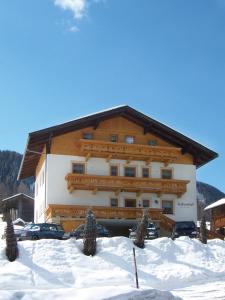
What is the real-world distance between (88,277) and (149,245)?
19.3 ft

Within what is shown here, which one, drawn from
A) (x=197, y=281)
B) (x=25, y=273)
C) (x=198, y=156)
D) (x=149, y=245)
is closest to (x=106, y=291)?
(x=25, y=273)

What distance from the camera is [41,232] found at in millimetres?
31000

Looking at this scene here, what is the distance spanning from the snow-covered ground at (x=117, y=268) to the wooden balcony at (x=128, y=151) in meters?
14.1

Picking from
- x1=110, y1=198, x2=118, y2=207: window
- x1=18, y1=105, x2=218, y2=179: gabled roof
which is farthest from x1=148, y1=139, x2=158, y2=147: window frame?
x1=110, y1=198, x2=118, y2=207: window

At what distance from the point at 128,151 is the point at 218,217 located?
51.2 feet

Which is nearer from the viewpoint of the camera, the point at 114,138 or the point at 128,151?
the point at 128,151

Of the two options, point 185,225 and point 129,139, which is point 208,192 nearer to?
point 129,139

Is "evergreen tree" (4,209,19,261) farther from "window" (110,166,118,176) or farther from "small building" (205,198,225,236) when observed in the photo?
"small building" (205,198,225,236)

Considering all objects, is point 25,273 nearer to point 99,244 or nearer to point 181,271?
point 99,244

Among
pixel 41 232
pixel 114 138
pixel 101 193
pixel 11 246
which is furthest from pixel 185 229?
pixel 11 246

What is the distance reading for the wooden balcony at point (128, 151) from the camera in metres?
41.2

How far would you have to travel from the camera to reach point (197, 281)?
2398cm

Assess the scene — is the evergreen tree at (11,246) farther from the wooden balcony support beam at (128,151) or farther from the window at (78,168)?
the window at (78,168)

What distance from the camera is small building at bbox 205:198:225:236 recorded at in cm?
5138
